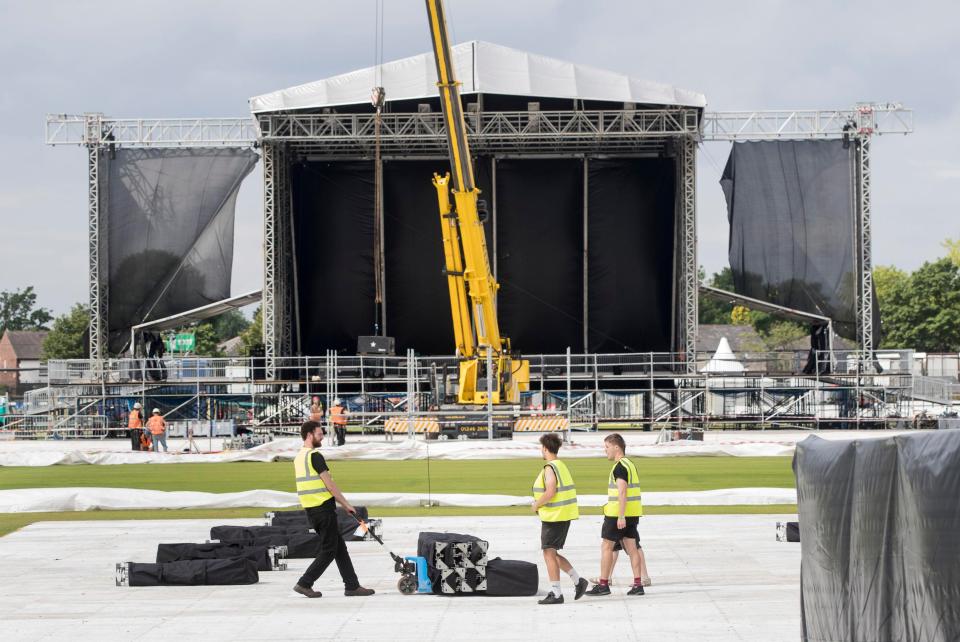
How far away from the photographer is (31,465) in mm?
32531

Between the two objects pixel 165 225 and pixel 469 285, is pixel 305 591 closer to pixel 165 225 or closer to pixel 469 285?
pixel 469 285

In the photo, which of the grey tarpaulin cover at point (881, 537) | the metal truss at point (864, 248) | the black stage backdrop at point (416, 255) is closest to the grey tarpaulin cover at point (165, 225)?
the black stage backdrop at point (416, 255)

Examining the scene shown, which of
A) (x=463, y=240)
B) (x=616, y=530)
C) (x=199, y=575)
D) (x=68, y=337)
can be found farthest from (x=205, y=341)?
(x=616, y=530)

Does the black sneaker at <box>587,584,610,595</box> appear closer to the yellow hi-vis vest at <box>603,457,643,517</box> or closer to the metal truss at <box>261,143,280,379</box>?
the yellow hi-vis vest at <box>603,457,643,517</box>

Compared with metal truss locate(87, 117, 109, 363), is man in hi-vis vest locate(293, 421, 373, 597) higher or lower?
lower

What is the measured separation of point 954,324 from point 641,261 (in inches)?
2128

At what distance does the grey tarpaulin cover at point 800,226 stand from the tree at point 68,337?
240ft

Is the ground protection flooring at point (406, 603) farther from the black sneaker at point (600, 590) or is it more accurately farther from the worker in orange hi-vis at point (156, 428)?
the worker in orange hi-vis at point (156, 428)

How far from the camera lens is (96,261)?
49219mm

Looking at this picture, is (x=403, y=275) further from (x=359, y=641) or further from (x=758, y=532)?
(x=359, y=641)

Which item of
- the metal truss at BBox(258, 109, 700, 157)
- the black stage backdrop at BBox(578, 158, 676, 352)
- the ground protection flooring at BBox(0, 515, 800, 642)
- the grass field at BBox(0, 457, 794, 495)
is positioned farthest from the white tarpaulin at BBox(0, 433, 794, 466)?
the black stage backdrop at BBox(578, 158, 676, 352)

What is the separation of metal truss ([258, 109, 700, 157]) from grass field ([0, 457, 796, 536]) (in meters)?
17.3

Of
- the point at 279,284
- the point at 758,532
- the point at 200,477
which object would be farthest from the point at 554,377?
the point at 758,532

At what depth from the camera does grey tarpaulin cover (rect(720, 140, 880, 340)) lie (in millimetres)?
49094
